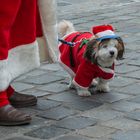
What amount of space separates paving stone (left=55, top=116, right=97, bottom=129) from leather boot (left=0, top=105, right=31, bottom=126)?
0.81 feet

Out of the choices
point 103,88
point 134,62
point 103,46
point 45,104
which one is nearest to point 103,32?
point 103,46

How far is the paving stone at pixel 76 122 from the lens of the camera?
4.16 metres

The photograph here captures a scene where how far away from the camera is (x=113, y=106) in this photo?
4.64 m

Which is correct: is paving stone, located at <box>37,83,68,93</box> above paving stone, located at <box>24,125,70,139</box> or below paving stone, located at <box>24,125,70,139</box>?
below

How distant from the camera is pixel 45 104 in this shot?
4750 millimetres

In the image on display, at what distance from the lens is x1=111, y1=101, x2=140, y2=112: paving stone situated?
454 cm

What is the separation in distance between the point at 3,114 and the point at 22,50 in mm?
556

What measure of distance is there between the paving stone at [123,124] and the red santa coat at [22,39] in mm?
798

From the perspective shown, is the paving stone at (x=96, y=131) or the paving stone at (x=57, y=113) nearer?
the paving stone at (x=96, y=131)

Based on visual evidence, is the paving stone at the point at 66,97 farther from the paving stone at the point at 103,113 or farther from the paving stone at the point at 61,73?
the paving stone at the point at 61,73

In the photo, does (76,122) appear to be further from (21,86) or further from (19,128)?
(21,86)

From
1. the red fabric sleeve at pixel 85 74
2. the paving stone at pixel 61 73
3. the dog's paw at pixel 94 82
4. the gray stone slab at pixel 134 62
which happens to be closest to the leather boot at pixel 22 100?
the red fabric sleeve at pixel 85 74

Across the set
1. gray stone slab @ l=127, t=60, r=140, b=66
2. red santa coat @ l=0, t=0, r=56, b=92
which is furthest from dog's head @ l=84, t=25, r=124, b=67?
gray stone slab @ l=127, t=60, r=140, b=66

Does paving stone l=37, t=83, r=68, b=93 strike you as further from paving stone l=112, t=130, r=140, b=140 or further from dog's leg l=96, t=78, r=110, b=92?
paving stone l=112, t=130, r=140, b=140
